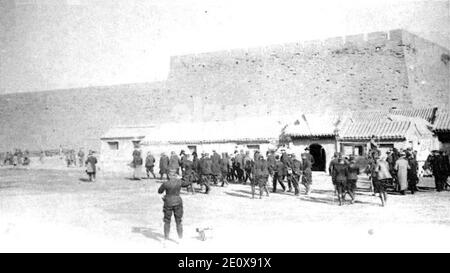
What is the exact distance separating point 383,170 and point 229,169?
30.4 feet

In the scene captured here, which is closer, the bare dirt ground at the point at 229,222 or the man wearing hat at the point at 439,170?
the bare dirt ground at the point at 229,222

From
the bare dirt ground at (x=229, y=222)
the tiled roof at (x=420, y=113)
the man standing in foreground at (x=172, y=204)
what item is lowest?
the bare dirt ground at (x=229, y=222)

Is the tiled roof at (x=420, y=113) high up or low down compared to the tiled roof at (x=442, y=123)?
up

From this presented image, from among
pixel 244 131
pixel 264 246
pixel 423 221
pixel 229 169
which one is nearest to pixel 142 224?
pixel 264 246

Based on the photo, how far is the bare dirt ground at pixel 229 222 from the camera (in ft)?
24.1

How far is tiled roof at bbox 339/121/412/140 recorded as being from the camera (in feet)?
70.0

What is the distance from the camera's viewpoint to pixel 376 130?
22.1 meters

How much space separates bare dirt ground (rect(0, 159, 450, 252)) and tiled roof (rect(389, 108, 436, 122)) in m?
13.0

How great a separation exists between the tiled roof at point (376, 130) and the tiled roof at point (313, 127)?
743 millimetres

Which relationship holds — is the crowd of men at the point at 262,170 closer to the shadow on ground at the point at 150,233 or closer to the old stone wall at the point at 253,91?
the shadow on ground at the point at 150,233

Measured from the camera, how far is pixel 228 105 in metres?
41.7

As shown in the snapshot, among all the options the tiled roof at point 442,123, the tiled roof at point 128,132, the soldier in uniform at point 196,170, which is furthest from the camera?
the tiled roof at point 128,132

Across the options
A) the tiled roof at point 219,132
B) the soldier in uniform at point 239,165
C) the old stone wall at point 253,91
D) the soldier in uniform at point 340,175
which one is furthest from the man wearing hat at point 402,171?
the old stone wall at point 253,91

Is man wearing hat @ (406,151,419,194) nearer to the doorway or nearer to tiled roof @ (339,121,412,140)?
tiled roof @ (339,121,412,140)
